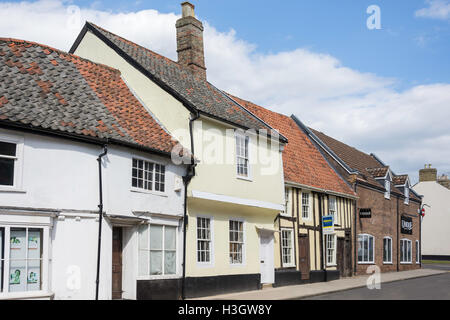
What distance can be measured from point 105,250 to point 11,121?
14.3ft

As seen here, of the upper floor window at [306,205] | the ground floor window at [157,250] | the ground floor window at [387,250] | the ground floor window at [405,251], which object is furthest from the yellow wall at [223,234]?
the ground floor window at [405,251]

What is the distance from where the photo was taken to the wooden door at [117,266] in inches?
624

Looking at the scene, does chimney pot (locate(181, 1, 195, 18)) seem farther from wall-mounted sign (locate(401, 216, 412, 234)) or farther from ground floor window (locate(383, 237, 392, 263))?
wall-mounted sign (locate(401, 216, 412, 234))

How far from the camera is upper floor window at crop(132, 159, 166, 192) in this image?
16172mm

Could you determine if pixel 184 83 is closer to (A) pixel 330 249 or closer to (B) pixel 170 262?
(B) pixel 170 262

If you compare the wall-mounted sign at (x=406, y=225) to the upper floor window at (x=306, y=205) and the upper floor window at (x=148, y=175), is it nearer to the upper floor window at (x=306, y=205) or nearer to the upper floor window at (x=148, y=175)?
the upper floor window at (x=306, y=205)

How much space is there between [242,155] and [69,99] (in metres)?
7.03

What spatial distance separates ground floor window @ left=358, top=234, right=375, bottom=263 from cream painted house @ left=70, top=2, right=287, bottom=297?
10.6m

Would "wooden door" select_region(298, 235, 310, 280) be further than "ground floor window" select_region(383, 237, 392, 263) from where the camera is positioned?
No

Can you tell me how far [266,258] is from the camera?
22344mm

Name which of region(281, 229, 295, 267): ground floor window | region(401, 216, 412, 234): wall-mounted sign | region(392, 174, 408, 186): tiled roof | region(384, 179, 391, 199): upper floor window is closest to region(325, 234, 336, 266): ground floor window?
region(281, 229, 295, 267): ground floor window

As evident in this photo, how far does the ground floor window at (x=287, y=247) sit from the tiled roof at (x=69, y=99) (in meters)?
8.44

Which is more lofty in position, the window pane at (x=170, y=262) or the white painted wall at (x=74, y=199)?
the white painted wall at (x=74, y=199)

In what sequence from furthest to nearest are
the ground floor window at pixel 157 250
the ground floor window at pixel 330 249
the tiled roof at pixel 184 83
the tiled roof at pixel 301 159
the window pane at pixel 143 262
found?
the ground floor window at pixel 330 249 → the tiled roof at pixel 301 159 → the tiled roof at pixel 184 83 → the ground floor window at pixel 157 250 → the window pane at pixel 143 262
